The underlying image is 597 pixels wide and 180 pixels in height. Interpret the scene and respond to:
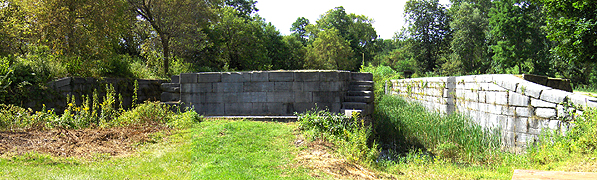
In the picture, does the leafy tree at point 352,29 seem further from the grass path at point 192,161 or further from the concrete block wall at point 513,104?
the grass path at point 192,161

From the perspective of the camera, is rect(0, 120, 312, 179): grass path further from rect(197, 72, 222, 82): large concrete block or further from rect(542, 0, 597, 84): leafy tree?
rect(542, 0, 597, 84): leafy tree

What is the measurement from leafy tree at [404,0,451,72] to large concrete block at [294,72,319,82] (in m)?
40.6

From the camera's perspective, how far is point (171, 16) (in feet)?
67.2

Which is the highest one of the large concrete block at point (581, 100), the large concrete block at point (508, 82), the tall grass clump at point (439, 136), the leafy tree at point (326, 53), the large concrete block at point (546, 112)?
the leafy tree at point (326, 53)

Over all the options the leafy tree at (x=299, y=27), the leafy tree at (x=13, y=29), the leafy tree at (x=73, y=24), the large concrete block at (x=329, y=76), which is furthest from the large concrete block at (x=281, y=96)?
the leafy tree at (x=299, y=27)

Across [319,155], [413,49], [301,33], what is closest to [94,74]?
[319,155]

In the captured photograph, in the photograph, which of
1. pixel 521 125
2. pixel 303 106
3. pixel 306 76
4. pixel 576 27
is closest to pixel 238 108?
pixel 303 106

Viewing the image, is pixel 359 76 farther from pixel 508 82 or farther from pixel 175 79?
pixel 175 79

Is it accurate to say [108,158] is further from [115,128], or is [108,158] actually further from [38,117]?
[38,117]

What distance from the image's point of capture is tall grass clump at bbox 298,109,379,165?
6.37 m

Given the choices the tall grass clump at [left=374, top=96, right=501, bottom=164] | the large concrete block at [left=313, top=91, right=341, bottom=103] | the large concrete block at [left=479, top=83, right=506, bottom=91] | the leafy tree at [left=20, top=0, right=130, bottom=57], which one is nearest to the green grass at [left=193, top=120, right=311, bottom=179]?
the large concrete block at [left=313, top=91, right=341, bottom=103]

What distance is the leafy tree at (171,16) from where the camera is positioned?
19.4 meters

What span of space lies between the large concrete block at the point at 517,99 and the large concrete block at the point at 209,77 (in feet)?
21.3

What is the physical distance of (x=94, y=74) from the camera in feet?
37.2
